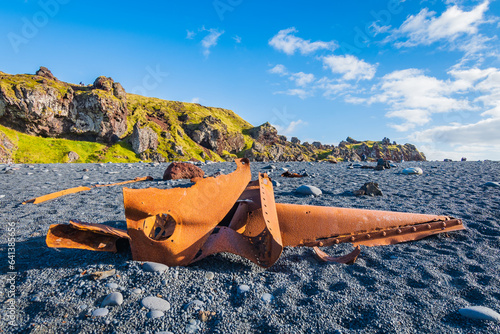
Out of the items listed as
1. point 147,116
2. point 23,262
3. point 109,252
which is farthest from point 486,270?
point 147,116

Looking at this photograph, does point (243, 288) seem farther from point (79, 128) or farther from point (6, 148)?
point (79, 128)

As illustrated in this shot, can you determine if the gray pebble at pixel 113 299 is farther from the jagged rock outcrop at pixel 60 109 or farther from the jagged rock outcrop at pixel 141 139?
the jagged rock outcrop at pixel 60 109

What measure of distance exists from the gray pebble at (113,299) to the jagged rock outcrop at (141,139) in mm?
54606

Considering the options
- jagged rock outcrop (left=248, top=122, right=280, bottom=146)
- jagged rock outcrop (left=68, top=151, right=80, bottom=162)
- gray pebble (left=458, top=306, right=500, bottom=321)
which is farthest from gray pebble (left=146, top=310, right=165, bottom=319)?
jagged rock outcrop (left=248, top=122, right=280, bottom=146)

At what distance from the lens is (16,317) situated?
1.78 metres

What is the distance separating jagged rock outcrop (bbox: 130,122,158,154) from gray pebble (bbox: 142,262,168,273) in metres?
54.2

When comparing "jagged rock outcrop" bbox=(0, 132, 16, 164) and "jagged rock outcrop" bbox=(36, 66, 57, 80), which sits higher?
"jagged rock outcrop" bbox=(36, 66, 57, 80)

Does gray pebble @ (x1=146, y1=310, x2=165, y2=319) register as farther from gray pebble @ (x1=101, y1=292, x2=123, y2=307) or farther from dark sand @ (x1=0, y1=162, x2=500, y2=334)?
gray pebble @ (x1=101, y1=292, x2=123, y2=307)

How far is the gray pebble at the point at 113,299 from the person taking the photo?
6.27 feet

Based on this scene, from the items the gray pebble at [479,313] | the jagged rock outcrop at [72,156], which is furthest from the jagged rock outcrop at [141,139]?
the gray pebble at [479,313]

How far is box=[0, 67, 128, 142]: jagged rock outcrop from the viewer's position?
144 ft

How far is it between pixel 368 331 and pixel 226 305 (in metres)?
1.05

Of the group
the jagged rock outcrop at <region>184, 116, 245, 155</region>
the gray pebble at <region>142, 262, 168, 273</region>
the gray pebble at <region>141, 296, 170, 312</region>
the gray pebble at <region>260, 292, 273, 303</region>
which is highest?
the jagged rock outcrop at <region>184, 116, 245, 155</region>

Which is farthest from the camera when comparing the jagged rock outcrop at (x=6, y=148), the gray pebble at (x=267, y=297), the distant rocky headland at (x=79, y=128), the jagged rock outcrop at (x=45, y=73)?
the jagged rock outcrop at (x=45, y=73)
